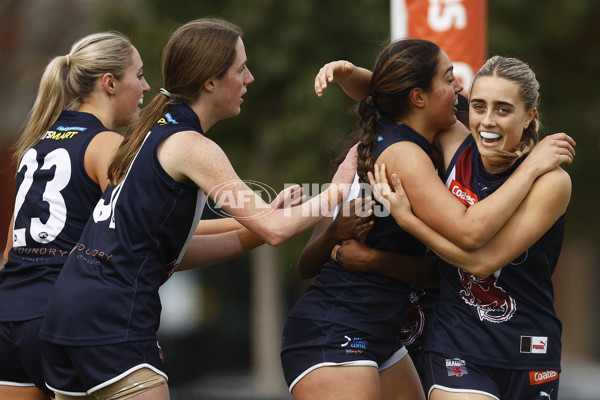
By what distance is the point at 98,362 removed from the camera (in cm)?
358

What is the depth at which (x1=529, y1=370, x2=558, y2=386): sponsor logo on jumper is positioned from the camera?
376 cm

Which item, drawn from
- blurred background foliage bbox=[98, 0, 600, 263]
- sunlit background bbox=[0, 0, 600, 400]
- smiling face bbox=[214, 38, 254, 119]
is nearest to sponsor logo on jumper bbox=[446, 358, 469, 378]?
smiling face bbox=[214, 38, 254, 119]

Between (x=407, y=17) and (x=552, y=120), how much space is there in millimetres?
5221

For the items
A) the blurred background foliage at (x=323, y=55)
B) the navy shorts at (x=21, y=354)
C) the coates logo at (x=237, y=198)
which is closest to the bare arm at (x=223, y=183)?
the coates logo at (x=237, y=198)

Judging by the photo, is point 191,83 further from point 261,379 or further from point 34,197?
point 261,379

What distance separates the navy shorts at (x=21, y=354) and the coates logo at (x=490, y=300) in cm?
193

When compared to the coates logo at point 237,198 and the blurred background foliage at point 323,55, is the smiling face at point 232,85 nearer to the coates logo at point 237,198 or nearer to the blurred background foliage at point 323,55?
the coates logo at point 237,198

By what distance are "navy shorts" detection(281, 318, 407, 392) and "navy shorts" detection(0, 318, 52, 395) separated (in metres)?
1.11

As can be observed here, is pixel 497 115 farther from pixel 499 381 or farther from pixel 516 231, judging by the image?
pixel 499 381

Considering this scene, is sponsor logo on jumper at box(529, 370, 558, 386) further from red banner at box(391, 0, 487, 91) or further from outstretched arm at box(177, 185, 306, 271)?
red banner at box(391, 0, 487, 91)

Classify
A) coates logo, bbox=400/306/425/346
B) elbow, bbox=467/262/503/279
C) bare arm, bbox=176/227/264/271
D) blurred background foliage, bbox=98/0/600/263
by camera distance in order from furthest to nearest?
blurred background foliage, bbox=98/0/600/263 → bare arm, bbox=176/227/264/271 → coates logo, bbox=400/306/425/346 → elbow, bbox=467/262/503/279

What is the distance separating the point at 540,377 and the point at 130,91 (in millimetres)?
2362

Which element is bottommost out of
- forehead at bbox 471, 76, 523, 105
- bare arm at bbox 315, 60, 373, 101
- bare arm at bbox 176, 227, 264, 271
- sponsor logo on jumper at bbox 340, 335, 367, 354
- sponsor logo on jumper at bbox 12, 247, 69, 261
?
sponsor logo on jumper at bbox 340, 335, 367, 354

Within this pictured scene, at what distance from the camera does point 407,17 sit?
6.03 metres
